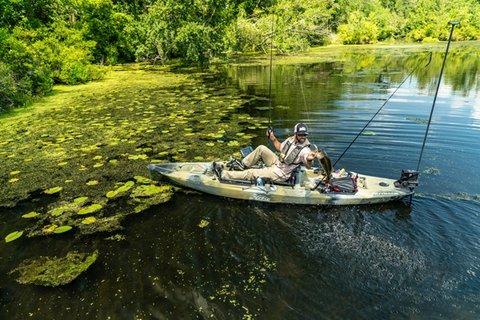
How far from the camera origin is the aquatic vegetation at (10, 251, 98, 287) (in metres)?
5.73

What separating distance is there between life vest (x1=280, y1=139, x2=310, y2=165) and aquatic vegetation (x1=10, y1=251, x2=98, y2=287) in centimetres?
417

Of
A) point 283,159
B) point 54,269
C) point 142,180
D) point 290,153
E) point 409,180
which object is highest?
point 290,153

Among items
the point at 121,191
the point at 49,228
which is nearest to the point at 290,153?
the point at 121,191

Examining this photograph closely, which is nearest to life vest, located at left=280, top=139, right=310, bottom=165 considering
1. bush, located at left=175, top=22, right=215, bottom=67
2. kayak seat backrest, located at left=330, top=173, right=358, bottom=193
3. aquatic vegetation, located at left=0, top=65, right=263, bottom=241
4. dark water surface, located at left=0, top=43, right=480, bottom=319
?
kayak seat backrest, located at left=330, top=173, right=358, bottom=193

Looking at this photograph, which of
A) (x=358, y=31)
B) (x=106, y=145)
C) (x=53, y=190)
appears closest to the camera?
(x=53, y=190)

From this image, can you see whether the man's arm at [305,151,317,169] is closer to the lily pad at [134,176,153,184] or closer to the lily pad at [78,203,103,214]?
the lily pad at [134,176,153,184]

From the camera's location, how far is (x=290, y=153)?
7.68 m

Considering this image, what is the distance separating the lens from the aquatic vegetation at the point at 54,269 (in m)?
5.73

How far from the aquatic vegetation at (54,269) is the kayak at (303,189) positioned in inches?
111

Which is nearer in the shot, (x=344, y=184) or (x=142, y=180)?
(x=344, y=184)

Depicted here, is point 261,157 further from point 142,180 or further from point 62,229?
point 62,229

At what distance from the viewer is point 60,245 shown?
261 inches

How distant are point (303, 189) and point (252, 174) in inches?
47.0

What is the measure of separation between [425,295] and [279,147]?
419cm
